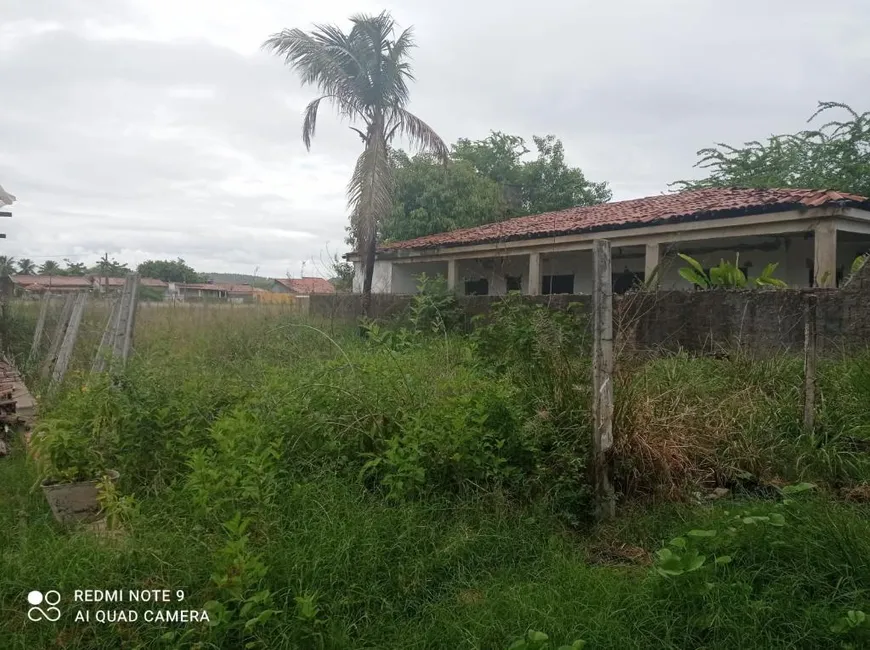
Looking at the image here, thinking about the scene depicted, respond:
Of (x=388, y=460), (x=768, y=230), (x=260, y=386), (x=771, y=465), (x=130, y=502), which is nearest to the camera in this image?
(x=130, y=502)

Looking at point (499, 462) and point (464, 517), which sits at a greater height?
point (499, 462)

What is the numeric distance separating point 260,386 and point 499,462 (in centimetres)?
197

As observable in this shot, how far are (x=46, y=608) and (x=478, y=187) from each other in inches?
640

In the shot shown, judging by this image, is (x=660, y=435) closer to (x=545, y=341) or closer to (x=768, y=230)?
(x=545, y=341)

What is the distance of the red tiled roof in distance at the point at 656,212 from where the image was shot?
29.1 feet

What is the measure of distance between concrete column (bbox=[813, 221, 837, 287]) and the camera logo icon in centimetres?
923

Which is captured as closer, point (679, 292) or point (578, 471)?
point (578, 471)

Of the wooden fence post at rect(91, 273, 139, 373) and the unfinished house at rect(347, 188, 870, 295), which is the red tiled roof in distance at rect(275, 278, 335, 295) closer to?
the unfinished house at rect(347, 188, 870, 295)

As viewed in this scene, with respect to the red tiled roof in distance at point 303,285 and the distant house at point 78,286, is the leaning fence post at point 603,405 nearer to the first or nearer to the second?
the distant house at point 78,286

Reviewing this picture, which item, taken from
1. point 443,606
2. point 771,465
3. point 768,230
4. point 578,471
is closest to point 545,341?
point 578,471

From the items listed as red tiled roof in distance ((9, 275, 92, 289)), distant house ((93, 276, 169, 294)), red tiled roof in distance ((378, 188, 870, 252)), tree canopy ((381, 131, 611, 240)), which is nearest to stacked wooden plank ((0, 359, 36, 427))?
distant house ((93, 276, 169, 294))

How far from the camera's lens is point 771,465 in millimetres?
3783

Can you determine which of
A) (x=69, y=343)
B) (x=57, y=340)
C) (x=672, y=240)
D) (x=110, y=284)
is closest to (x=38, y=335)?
(x=57, y=340)

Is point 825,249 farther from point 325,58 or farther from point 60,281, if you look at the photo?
point 60,281
